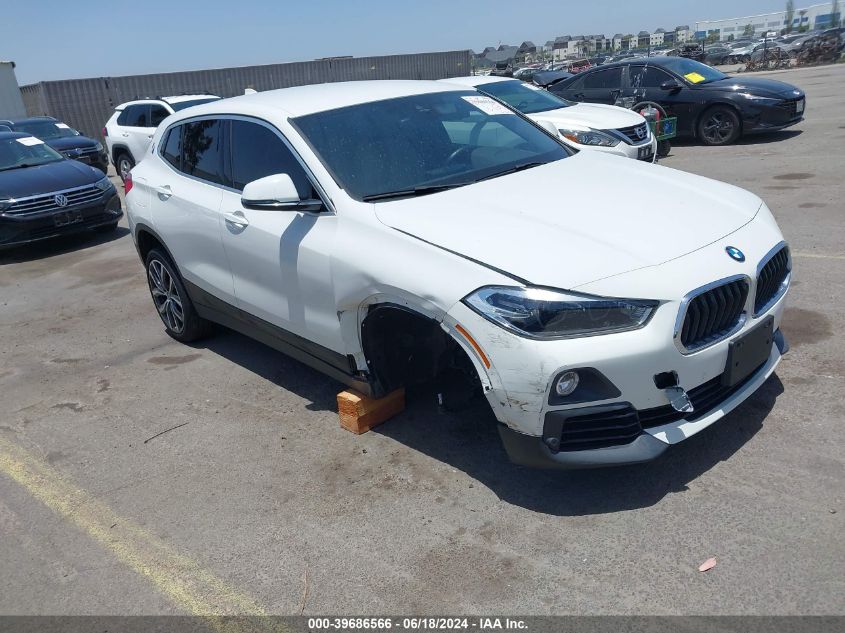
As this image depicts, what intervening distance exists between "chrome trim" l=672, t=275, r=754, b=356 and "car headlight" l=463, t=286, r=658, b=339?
122mm

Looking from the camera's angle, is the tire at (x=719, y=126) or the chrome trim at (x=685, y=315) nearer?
the chrome trim at (x=685, y=315)

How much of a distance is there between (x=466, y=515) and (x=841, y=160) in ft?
29.9

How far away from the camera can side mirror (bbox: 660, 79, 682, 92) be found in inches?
511

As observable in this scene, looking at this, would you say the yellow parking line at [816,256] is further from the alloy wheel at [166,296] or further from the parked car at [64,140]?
the parked car at [64,140]

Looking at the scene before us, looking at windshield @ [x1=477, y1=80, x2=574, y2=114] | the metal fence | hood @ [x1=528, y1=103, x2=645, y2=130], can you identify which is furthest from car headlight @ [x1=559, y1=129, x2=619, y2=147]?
the metal fence

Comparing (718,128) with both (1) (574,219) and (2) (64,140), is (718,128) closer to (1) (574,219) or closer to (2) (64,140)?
(1) (574,219)

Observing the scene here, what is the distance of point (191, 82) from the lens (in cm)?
3250

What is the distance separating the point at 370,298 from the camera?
3.67 m

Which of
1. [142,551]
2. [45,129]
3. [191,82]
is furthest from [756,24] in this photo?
[142,551]

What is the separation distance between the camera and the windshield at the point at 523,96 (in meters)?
11.4

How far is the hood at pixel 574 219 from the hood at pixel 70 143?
1564 cm

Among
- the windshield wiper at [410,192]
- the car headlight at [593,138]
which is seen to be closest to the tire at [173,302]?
the windshield wiper at [410,192]

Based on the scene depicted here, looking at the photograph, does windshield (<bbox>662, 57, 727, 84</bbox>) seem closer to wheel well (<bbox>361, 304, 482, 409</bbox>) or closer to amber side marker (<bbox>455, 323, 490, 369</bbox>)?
wheel well (<bbox>361, 304, 482, 409</bbox>)

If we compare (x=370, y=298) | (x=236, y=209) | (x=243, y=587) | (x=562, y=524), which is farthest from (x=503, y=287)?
(x=236, y=209)
